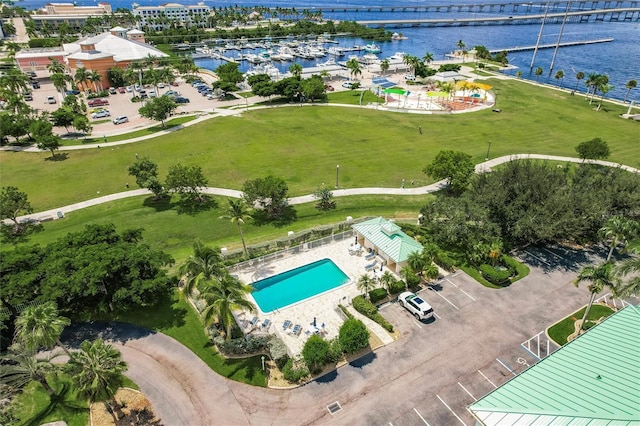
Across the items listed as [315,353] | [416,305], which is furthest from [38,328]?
[416,305]

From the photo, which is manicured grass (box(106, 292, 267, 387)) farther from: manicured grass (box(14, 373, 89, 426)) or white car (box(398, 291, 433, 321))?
white car (box(398, 291, 433, 321))

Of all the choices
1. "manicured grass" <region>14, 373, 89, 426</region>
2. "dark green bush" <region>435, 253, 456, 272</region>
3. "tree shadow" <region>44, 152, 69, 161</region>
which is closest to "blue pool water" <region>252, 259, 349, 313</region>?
"dark green bush" <region>435, 253, 456, 272</region>

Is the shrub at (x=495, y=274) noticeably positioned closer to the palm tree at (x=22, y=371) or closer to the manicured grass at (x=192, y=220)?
the manicured grass at (x=192, y=220)

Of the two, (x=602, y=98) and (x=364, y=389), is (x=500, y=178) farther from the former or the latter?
(x=602, y=98)

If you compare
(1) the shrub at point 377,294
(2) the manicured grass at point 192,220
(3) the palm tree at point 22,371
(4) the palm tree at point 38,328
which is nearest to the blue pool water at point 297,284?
(1) the shrub at point 377,294

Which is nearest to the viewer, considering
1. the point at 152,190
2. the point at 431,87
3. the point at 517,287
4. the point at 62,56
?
the point at 517,287

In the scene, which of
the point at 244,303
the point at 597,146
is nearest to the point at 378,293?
the point at 244,303
